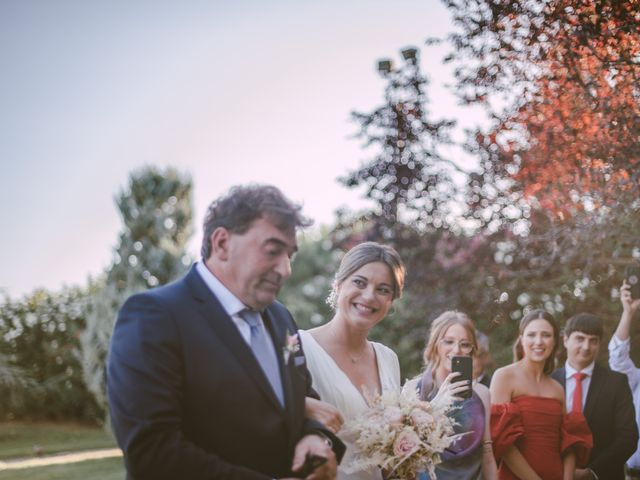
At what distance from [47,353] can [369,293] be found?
1846 centimetres

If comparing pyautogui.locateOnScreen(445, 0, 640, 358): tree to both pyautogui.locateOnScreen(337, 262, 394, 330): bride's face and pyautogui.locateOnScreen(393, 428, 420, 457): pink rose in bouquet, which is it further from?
pyautogui.locateOnScreen(393, 428, 420, 457): pink rose in bouquet

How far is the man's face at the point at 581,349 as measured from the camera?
209 inches

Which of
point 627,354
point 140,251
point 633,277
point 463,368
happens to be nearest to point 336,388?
point 463,368

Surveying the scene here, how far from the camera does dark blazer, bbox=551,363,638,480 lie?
5.17 metres

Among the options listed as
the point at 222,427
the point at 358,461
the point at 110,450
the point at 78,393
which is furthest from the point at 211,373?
the point at 78,393

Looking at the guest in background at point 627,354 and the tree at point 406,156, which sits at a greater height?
the tree at point 406,156

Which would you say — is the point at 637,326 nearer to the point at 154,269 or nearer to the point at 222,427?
the point at 222,427

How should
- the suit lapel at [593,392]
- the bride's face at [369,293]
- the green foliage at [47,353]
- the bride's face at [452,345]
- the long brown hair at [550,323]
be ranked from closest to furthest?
the bride's face at [369,293], the bride's face at [452,345], the long brown hair at [550,323], the suit lapel at [593,392], the green foliage at [47,353]

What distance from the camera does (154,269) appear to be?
58.4 feet

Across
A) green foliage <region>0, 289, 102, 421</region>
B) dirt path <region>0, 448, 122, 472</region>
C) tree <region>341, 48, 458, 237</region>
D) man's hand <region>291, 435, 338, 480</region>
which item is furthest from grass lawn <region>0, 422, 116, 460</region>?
man's hand <region>291, 435, 338, 480</region>

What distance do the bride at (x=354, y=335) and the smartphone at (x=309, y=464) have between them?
3.60 ft

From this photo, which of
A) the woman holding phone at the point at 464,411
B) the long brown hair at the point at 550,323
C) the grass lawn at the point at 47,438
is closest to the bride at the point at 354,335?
the woman holding phone at the point at 464,411

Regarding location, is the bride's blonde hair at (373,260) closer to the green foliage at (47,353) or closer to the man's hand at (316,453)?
the man's hand at (316,453)

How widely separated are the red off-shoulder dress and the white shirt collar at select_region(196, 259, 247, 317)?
2959 millimetres
